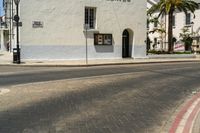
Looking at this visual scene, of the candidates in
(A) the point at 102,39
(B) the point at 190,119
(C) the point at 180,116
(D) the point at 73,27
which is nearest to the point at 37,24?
(D) the point at 73,27

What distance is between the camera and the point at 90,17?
3484 centimetres

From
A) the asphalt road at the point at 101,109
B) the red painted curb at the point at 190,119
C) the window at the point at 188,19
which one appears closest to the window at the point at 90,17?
the asphalt road at the point at 101,109

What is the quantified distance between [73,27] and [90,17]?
2267mm

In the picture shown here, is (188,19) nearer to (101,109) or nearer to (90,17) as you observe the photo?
(90,17)

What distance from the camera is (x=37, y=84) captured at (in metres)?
16.0

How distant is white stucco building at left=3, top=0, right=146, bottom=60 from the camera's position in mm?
31672

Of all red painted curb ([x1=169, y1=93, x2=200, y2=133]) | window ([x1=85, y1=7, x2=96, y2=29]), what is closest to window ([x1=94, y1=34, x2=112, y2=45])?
window ([x1=85, y1=7, x2=96, y2=29])

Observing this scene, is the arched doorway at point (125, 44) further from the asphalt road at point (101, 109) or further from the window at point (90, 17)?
the asphalt road at point (101, 109)

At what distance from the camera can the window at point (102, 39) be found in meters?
34.6

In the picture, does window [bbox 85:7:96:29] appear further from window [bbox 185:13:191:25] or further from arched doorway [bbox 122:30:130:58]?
window [bbox 185:13:191:25]

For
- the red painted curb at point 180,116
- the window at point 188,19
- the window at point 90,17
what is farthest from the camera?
the window at point 188,19

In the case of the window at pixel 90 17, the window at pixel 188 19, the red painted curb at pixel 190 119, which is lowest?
the red painted curb at pixel 190 119

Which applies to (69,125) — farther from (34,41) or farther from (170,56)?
(170,56)

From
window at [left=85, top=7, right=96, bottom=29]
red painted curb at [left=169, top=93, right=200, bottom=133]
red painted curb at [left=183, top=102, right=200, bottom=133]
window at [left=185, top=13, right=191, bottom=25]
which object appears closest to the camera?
red painted curb at [left=183, top=102, right=200, bottom=133]
